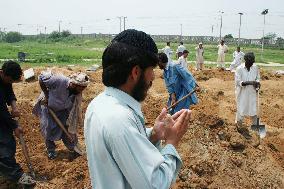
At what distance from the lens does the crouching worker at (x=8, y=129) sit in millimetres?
4891

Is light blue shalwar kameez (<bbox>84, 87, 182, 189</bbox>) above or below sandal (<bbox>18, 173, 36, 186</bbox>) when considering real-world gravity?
above

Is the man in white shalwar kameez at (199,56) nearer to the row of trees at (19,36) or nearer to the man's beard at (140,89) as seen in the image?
the man's beard at (140,89)

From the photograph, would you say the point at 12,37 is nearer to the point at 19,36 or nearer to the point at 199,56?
the point at 19,36

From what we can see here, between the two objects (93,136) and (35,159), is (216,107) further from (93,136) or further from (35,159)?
(93,136)

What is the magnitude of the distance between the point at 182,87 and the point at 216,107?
479cm

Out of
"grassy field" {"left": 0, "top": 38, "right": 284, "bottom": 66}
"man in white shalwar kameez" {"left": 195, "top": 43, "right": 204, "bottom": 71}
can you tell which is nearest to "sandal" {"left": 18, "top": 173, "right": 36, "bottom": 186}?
"man in white shalwar kameez" {"left": 195, "top": 43, "right": 204, "bottom": 71}

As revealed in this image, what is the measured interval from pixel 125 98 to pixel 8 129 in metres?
3.88

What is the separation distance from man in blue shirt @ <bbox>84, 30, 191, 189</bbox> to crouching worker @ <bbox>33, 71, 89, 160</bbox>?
376 cm

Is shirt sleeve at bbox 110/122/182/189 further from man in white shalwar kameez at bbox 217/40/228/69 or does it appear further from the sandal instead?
man in white shalwar kameez at bbox 217/40/228/69

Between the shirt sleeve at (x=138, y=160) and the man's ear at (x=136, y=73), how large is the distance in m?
0.25

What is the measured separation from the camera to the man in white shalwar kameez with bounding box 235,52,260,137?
7.86 meters

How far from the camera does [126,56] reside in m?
1.66

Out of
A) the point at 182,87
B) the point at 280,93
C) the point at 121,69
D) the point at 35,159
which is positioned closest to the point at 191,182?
the point at 182,87

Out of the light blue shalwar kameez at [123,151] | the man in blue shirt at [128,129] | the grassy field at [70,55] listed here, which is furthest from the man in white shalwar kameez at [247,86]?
the grassy field at [70,55]
